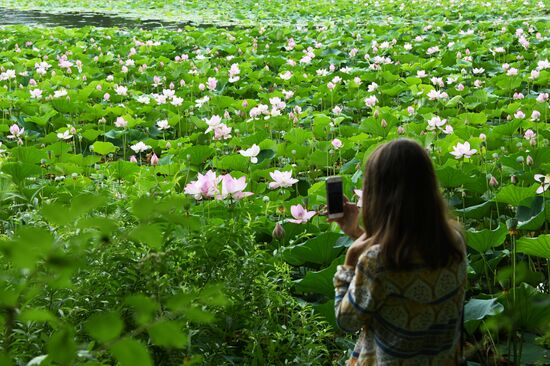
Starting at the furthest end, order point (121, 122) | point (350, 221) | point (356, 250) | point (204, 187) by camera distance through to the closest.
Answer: point (121, 122) < point (204, 187) < point (350, 221) < point (356, 250)

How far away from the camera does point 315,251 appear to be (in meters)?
2.62

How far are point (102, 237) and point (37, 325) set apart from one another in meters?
1.01

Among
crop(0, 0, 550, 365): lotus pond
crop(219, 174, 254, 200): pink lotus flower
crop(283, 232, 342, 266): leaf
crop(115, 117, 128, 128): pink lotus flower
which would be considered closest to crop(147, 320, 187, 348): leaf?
crop(0, 0, 550, 365): lotus pond

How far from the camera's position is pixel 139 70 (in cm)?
677

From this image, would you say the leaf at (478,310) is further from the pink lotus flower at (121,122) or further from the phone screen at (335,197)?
the pink lotus flower at (121,122)

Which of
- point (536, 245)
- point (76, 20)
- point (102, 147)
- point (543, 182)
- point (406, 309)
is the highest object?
point (406, 309)

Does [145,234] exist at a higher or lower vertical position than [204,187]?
higher

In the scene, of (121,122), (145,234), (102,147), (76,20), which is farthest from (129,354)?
(76,20)

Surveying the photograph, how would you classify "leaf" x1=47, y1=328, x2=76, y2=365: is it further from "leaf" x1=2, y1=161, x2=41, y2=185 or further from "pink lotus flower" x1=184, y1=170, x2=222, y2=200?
"leaf" x1=2, y1=161, x2=41, y2=185

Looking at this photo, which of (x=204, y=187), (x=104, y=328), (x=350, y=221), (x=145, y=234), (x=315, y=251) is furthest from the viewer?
(x=315, y=251)

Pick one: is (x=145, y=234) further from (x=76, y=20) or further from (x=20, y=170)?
(x=76, y=20)

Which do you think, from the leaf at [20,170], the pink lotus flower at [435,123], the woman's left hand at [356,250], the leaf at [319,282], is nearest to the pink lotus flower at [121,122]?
the leaf at [20,170]

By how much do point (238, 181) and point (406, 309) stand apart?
866 millimetres

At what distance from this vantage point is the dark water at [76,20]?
12312 millimetres
